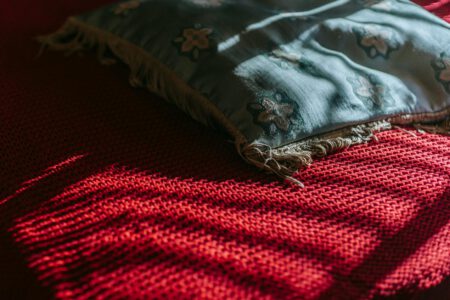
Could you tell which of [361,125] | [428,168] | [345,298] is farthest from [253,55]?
[345,298]

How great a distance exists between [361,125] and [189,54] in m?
0.33

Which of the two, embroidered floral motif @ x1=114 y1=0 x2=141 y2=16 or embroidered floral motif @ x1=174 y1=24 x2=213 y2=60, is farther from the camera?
embroidered floral motif @ x1=114 y1=0 x2=141 y2=16

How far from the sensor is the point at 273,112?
896mm

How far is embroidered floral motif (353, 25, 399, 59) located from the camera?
3.48 feet

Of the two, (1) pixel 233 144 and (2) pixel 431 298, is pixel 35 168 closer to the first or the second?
(1) pixel 233 144

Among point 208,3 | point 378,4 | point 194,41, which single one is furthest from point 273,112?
point 378,4

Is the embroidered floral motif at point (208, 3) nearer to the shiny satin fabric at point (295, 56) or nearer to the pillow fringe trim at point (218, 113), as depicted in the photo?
the shiny satin fabric at point (295, 56)

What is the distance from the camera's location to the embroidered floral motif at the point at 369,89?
0.99 meters

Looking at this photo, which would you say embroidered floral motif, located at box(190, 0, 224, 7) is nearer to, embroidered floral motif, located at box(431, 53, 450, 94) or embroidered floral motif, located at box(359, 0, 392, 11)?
embroidered floral motif, located at box(359, 0, 392, 11)

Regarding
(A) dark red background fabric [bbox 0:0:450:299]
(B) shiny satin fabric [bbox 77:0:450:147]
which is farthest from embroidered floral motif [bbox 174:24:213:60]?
(A) dark red background fabric [bbox 0:0:450:299]

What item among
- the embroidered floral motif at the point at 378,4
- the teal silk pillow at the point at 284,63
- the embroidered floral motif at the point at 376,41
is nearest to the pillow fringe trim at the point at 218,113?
the teal silk pillow at the point at 284,63

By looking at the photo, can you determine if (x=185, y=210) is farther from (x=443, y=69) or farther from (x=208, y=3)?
(x=443, y=69)

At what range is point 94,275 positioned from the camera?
69 cm

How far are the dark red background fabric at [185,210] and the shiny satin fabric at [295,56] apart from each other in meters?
0.07
